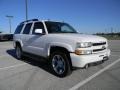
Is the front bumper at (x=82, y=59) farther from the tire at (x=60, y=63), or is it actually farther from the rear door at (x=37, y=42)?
the rear door at (x=37, y=42)

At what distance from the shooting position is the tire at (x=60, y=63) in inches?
233

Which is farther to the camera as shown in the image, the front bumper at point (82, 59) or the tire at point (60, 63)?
the tire at point (60, 63)

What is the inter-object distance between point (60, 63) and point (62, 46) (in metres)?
0.65

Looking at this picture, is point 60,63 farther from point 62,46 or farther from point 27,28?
point 27,28

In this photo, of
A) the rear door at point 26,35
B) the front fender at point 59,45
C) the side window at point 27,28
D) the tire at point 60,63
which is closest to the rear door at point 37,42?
the rear door at point 26,35

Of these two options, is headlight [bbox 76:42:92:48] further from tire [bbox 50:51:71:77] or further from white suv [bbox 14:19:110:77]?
tire [bbox 50:51:71:77]

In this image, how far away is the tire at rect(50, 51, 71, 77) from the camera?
5.91 metres

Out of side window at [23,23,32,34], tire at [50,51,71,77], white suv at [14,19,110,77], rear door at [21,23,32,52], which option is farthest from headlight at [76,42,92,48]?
side window at [23,23,32,34]

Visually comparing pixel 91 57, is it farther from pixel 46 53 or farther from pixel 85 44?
pixel 46 53

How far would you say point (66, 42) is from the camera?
5.85 m

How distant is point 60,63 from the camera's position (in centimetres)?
628

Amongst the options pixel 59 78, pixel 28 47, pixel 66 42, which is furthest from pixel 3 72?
pixel 66 42

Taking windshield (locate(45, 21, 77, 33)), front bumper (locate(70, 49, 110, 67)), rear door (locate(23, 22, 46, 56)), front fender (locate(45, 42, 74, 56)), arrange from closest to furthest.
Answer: front bumper (locate(70, 49, 110, 67)), front fender (locate(45, 42, 74, 56)), rear door (locate(23, 22, 46, 56)), windshield (locate(45, 21, 77, 33))

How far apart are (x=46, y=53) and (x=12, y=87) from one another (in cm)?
196
